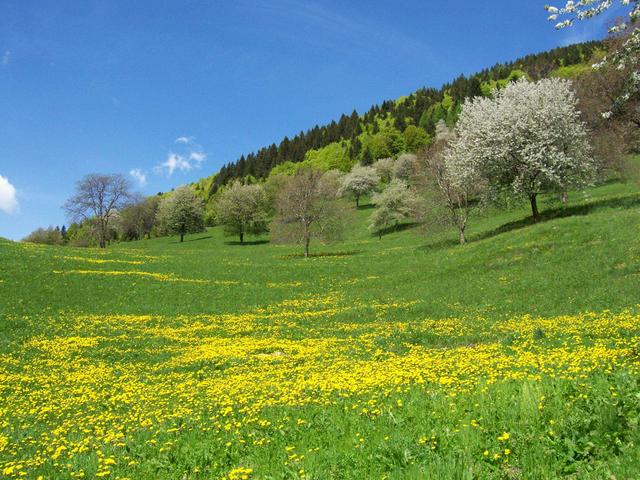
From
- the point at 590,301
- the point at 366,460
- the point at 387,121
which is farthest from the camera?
the point at 387,121

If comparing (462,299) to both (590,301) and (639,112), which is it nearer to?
(590,301)

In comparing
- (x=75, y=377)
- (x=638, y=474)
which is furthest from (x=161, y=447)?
(x=75, y=377)

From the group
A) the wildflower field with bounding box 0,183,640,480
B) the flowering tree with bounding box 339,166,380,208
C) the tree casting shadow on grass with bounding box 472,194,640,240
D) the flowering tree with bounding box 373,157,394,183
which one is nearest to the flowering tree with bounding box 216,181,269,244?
the flowering tree with bounding box 339,166,380,208

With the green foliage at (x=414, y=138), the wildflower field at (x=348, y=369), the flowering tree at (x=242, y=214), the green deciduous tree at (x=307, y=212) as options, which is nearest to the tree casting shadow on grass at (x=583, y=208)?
the wildflower field at (x=348, y=369)

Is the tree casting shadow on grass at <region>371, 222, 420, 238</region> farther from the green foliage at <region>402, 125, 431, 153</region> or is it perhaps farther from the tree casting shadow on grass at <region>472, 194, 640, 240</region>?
the green foliage at <region>402, 125, 431, 153</region>

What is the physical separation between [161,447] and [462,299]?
19.6 m

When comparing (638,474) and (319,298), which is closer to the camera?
(638,474)

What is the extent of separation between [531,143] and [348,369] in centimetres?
3267

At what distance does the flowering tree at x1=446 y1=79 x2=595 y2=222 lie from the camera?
1513 inches

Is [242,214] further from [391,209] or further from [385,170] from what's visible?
[385,170]

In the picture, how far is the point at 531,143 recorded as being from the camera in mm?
38781

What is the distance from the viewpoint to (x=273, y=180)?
130 meters

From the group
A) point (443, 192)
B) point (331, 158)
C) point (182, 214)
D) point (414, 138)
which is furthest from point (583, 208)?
point (331, 158)

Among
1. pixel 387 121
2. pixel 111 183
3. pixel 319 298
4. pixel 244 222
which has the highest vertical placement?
pixel 387 121
